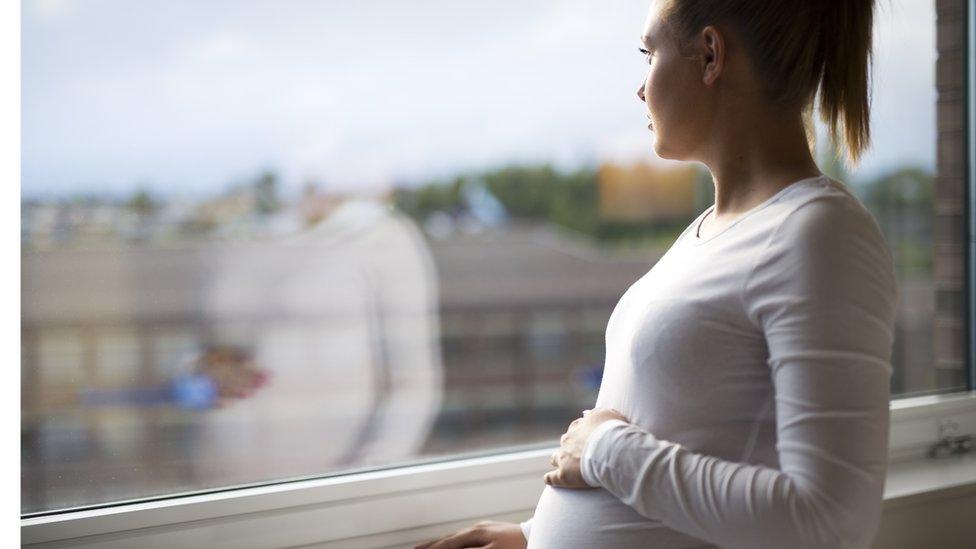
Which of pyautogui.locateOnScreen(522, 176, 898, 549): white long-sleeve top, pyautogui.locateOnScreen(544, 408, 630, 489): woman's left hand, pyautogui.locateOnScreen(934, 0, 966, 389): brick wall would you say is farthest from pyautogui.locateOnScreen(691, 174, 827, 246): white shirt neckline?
pyautogui.locateOnScreen(934, 0, 966, 389): brick wall

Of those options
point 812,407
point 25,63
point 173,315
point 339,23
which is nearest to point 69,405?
point 173,315

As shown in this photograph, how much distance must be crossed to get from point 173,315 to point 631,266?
1.06 metres

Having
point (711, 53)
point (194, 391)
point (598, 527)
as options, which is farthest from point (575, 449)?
point (194, 391)

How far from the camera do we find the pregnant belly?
97cm

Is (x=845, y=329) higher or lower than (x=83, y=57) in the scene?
lower

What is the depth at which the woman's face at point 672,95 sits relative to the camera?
1021 millimetres

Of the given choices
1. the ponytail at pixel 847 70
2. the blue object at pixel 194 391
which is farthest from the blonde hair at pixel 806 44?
the blue object at pixel 194 391

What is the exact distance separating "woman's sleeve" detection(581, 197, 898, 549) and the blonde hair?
0.56 feet

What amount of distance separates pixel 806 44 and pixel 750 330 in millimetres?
329

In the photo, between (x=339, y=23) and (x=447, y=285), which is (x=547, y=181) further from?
(x=339, y=23)

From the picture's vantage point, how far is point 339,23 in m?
1.51

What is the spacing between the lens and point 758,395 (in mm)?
924

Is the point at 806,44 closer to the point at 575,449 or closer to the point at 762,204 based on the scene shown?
the point at 762,204

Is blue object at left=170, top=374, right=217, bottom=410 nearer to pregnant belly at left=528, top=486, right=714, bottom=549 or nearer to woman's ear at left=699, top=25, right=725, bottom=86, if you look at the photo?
pregnant belly at left=528, top=486, right=714, bottom=549
